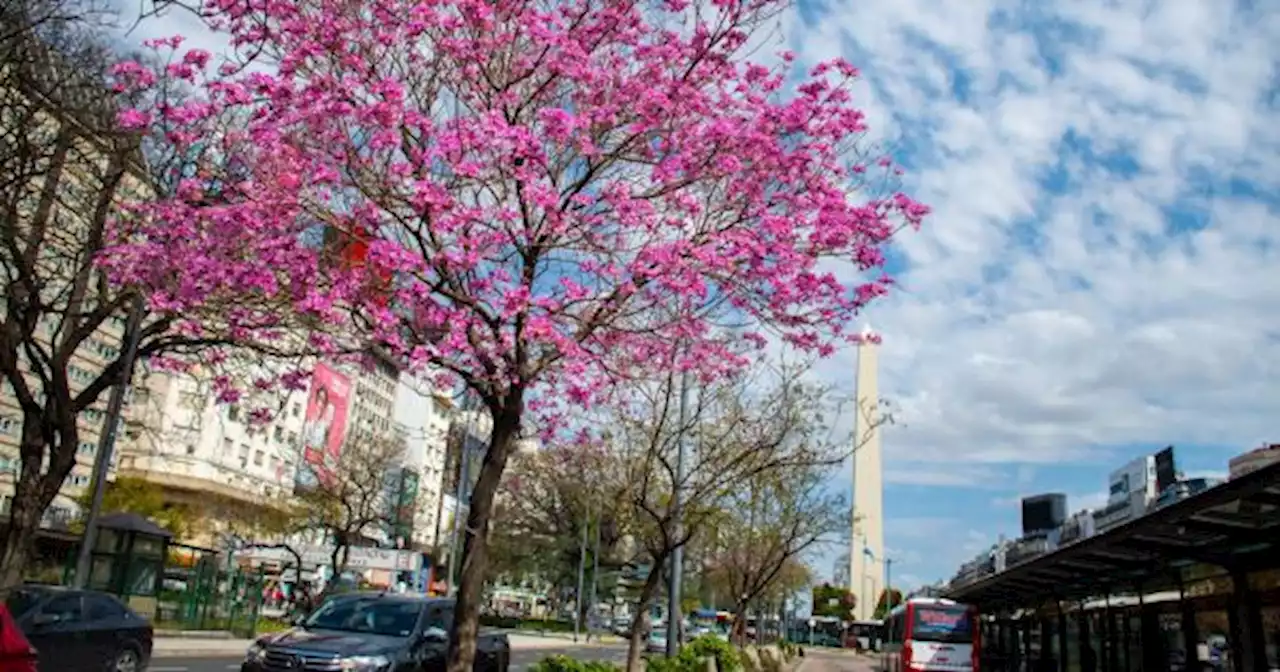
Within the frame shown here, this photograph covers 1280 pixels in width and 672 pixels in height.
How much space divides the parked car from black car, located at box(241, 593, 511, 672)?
6249mm

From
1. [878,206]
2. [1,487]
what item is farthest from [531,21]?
[1,487]

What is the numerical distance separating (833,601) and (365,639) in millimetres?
97713

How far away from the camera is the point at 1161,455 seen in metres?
73.3

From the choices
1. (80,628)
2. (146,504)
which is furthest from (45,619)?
(146,504)

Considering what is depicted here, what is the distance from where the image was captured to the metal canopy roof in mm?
10562

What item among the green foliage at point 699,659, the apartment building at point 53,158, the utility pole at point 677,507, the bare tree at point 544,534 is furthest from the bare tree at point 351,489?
the apartment building at point 53,158

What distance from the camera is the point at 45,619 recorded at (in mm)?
14031

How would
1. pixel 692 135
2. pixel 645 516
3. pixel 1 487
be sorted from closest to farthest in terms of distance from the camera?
1. pixel 692 135
2. pixel 645 516
3. pixel 1 487

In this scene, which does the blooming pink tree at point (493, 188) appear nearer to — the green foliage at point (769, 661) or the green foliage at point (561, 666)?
the green foliage at point (561, 666)

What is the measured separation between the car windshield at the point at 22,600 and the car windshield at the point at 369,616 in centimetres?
416

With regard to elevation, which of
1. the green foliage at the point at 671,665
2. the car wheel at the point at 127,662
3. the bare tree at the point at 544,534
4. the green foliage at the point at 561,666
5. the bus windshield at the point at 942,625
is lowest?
the car wheel at the point at 127,662

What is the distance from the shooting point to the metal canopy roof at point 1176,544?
1056 cm

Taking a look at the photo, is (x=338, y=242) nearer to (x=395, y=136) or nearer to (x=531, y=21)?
(x=395, y=136)

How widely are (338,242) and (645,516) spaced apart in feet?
49.0
